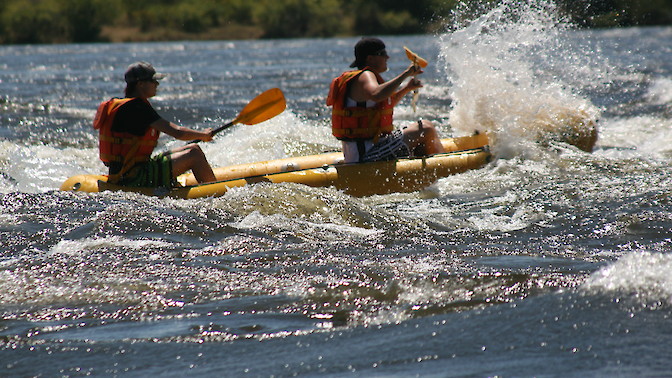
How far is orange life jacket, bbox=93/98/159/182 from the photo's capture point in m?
5.25

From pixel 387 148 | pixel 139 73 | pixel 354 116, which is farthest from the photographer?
pixel 387 148

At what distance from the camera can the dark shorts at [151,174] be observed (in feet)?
17.6

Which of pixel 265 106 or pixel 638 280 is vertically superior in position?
pixel 265 106

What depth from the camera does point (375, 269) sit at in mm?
3637

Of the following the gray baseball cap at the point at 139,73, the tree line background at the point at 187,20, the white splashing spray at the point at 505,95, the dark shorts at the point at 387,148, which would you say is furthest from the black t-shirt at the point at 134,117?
the tree line background at the point at 187,20

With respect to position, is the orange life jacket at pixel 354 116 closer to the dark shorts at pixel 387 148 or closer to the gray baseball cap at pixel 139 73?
the dark shorts at pixel 387 148

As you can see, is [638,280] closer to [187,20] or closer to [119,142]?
[119,142]

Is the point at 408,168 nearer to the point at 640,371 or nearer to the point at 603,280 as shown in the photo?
the point at 603,280

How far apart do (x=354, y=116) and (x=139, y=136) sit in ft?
5.19

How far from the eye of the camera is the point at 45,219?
15.3 feet

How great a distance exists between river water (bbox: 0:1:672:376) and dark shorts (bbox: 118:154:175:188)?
0.22 meters

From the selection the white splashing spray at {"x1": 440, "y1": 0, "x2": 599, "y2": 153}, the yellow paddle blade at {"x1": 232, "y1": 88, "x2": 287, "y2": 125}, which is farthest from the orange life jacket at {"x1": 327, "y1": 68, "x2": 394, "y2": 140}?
the white splashing spray at {"x1": 440, "y1": 0, "x2": 599, "y2": 153}

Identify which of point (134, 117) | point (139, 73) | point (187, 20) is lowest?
point (187, 20)

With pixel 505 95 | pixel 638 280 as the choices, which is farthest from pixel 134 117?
pixel 505 95
